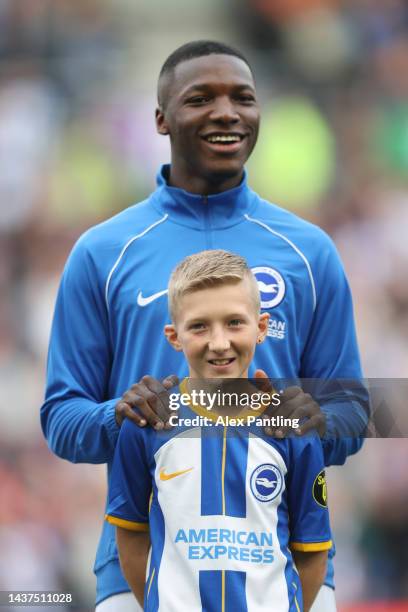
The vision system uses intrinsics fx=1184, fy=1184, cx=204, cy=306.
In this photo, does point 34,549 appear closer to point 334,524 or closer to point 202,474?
point 334,524

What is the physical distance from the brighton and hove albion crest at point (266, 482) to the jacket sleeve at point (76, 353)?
44 cm

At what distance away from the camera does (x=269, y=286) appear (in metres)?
2.61

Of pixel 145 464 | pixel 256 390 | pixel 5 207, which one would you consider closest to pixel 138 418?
pixel 145 464

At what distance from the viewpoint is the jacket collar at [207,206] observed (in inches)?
107

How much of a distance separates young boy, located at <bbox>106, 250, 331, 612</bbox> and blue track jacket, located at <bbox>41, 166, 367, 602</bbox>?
27 cm

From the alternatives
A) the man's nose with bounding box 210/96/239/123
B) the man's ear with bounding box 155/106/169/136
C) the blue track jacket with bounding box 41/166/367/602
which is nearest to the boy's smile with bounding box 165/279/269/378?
the blue track jacket with bounding box 41/166/367/602

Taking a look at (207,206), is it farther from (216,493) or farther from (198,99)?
(216,493)

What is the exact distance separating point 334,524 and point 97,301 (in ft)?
10.5

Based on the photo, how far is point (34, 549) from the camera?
5387mm

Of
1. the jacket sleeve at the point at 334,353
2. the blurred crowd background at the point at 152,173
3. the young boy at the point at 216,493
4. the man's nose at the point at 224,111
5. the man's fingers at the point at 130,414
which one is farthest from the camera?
the blurred crowd background at the point at 152,173

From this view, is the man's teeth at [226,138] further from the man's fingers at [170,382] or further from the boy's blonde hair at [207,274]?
the man's fingers at [170,382]

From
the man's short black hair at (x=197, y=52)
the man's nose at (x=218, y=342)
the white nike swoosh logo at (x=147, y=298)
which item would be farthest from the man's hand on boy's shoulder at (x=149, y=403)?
the man's short black hair at (x=197, y=52)

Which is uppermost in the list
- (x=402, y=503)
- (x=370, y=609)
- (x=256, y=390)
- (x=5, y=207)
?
(x=5, y=207)

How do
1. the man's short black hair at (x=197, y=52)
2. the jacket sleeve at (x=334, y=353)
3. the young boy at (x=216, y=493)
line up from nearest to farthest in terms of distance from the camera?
the young boy at (x=216, y=493) < the jacket sleeve at (x=334, y=353) < the man's short black hair at (x=197, y=52)
